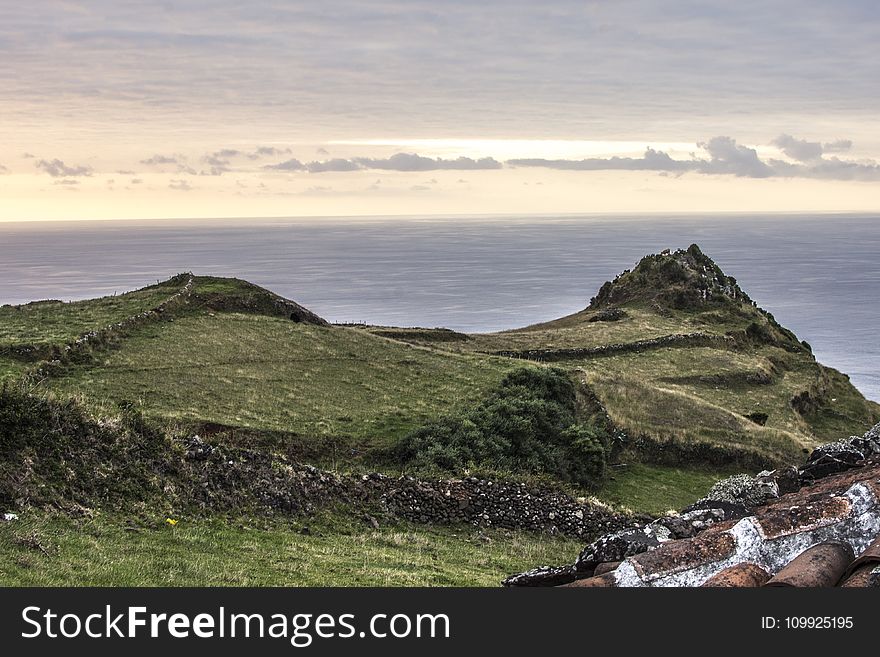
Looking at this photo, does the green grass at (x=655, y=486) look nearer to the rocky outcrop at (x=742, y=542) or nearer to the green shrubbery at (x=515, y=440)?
the green shrubbery at (x=515, y=440)

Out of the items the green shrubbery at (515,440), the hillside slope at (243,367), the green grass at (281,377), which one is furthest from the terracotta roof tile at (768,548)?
the green grass at (281,377)

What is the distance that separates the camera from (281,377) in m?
37.6

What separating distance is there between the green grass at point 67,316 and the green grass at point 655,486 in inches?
1027

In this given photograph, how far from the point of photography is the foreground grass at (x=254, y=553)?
41.9 feet

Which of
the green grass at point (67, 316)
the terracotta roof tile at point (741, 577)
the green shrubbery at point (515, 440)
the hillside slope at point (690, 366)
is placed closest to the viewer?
the terracotta roof tile at point (741, 577)

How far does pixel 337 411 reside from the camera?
33.2 m

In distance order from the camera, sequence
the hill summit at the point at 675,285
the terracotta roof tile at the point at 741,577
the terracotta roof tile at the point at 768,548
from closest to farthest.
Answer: the terracotta roof tile at the point at 741,577
the terracotta roof tile at the point at 768,548
the hill summit at the point at 675,285

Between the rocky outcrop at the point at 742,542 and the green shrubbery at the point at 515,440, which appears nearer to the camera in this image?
the rocky outcrop at the point at 742,542

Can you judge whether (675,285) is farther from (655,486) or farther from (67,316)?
(67,316)

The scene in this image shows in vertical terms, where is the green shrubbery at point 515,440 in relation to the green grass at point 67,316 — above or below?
below

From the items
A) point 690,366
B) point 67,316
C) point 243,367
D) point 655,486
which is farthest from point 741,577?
point 690,366

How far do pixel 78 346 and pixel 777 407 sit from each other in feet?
146

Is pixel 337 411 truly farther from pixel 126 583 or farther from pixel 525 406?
pixel 126 583

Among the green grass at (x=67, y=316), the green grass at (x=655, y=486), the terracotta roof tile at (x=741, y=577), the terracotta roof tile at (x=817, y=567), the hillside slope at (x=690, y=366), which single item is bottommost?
the green grass at (x=655, y=486)
